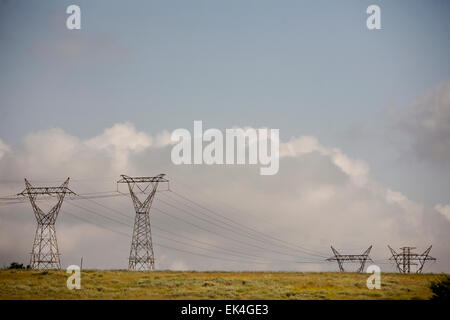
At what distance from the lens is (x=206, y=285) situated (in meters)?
67.3

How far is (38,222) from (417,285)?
55517mm

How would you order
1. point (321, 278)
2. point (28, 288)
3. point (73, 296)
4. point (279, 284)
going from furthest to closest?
1. point (321, 278)
2. point (279, 284)
3. point (28, 288)
4. point (73, 296)

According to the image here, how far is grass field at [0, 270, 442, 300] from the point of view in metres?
60.1

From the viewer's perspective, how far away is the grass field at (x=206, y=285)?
2366 inches

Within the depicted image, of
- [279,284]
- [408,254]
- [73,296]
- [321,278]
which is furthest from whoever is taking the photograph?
[408,254]

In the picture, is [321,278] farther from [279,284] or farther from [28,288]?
[28,288]
